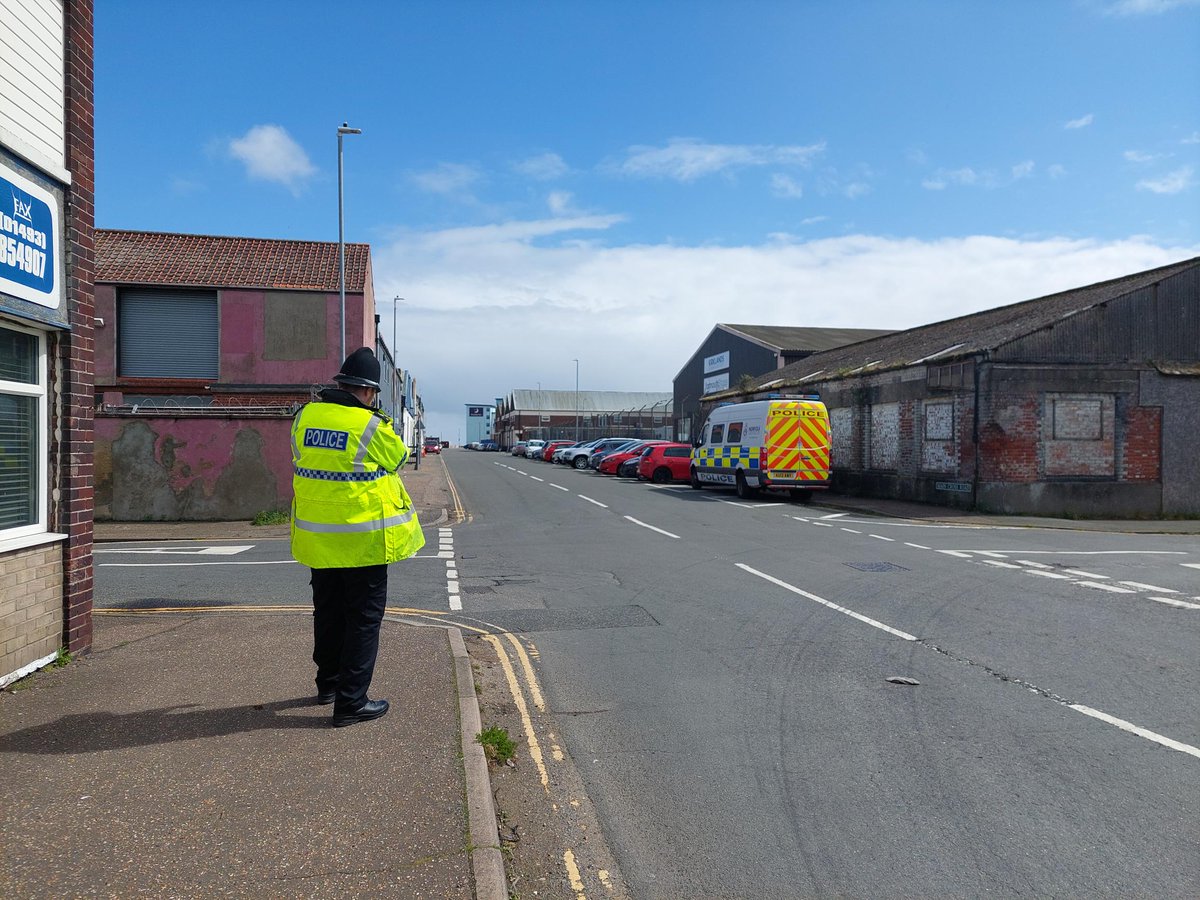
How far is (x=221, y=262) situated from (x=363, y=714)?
24.9 metres

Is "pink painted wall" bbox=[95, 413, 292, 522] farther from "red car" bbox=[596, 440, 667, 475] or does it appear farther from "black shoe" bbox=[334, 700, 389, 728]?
"red car" bbox=[596, 440, 667, 475]

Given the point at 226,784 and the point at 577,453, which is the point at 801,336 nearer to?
the point at 577,453

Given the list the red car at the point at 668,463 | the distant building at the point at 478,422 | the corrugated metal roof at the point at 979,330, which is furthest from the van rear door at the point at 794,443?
the distant building at the point at 478,422

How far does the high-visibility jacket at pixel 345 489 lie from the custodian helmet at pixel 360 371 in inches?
7.9

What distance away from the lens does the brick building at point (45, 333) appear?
17.4ft

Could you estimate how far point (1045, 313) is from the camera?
2145 centimetres

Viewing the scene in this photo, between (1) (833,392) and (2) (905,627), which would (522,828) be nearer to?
(2) (905,627)

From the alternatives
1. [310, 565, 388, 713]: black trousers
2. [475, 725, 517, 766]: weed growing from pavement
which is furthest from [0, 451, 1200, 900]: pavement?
[310, 565, 388, 713]: black trousers

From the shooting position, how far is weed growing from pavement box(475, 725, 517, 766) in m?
4.59

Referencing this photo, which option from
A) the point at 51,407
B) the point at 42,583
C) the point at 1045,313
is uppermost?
the point at 1045,313

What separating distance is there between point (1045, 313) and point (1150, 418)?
11.2 ft

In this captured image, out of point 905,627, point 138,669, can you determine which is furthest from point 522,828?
point 905,627

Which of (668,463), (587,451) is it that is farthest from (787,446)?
(587,451)

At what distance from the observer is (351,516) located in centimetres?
472
